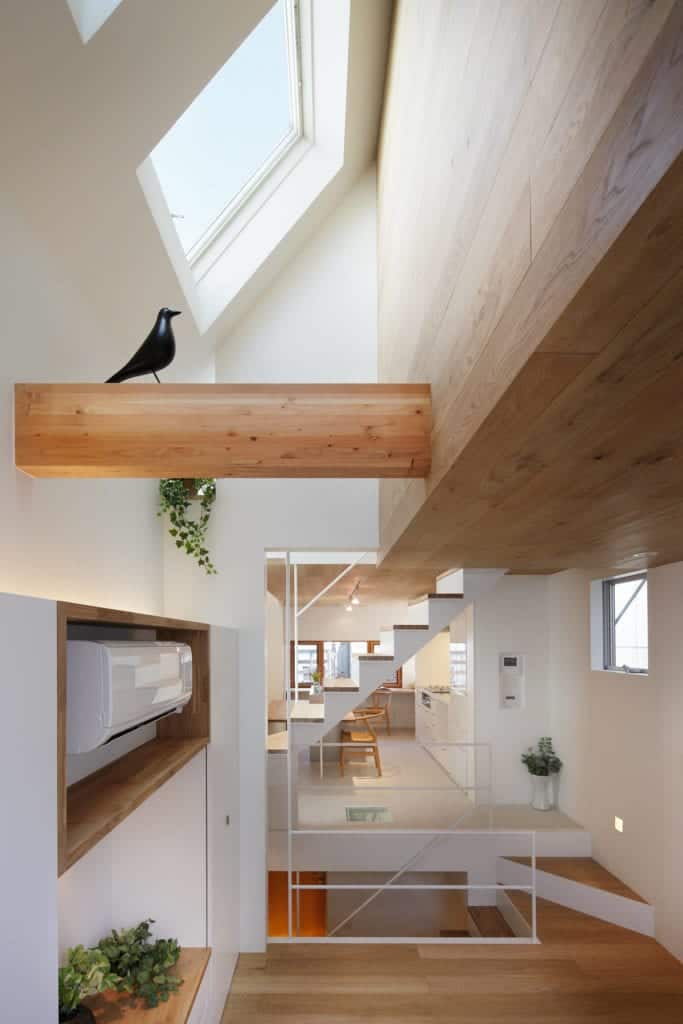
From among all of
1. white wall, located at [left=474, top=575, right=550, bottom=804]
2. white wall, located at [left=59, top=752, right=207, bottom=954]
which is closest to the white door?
white wall, located at [left=59, top=752, right=207, bottom=954]

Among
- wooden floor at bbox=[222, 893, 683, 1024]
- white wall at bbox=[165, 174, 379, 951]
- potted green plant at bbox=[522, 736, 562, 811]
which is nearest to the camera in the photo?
wooden floor at bbox=[222, 893, 683, 1024]

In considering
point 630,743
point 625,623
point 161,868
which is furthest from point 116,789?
point 625,623

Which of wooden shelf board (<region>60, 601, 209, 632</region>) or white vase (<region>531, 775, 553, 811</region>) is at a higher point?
wooden shelf board (<region>60, 601, 209, 632</region>)

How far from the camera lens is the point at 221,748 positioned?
397cm

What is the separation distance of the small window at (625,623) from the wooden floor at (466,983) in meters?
1.78

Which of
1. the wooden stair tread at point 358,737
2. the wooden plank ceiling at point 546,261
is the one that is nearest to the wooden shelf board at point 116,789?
the wooden plank ceiling at point 546,261

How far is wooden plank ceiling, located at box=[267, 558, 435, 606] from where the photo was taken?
594 cm

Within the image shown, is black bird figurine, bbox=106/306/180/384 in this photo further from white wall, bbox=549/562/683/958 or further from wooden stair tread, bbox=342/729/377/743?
wooden stair tread, bbox=342/729/377/743

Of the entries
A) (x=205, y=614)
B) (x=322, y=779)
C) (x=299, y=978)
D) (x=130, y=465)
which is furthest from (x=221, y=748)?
(x=322, y=779)

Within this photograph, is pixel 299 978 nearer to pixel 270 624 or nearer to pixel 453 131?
pixel 453 131

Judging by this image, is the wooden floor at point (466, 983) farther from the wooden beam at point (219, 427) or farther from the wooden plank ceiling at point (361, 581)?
the wooden beam at point (219, 427)

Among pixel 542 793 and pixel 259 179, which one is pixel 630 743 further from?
pixel 259 179

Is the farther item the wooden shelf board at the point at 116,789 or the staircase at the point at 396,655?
the staircase at the point at 396,655

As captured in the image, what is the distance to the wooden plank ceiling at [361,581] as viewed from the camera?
594 centimetres
